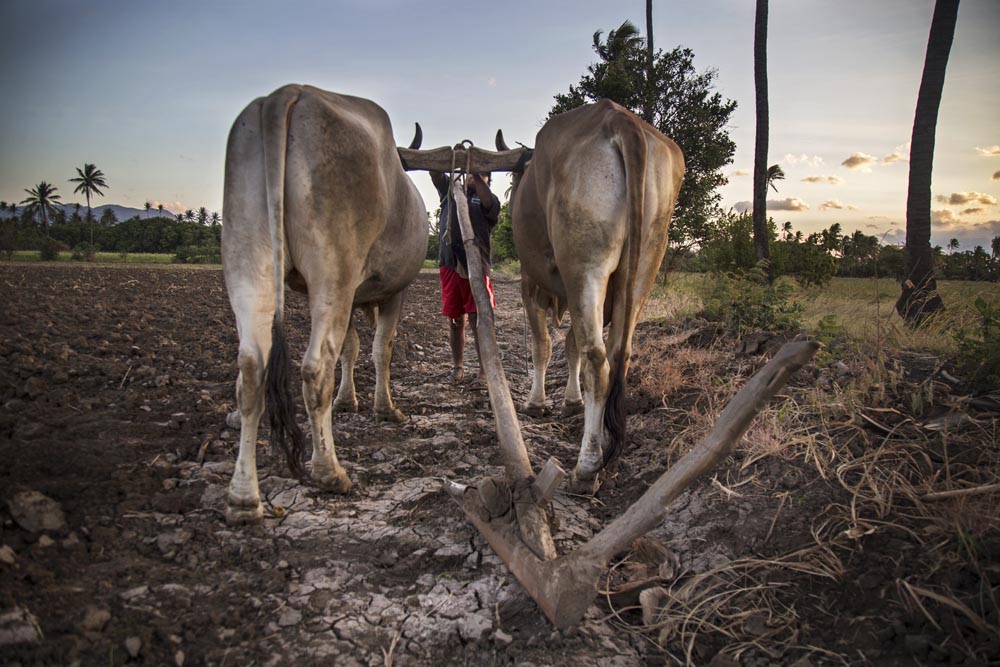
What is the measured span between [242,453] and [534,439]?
218cm

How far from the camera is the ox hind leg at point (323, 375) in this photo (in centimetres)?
308

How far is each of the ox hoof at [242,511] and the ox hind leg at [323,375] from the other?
0.43 metres

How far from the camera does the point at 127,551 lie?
238 centimetres

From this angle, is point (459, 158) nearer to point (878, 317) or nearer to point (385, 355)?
point (385, 355)

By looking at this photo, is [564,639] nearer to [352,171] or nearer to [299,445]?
[299,445]

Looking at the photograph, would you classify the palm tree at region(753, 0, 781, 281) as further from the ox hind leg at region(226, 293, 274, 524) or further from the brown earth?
the ox hind leg at region(226, 293, 274, 524)

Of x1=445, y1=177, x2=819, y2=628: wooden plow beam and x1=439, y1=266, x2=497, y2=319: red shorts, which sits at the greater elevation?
x1=439, y1=266, x2=497, y2=319: red shorts

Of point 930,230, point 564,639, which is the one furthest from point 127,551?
point 930,230

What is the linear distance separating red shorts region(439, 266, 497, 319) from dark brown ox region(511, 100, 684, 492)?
87.5 inches

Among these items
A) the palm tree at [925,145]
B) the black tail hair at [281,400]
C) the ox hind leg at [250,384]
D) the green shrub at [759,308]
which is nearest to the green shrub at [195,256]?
the green shrub at [759,308]

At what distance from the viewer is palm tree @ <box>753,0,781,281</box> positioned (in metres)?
11.4

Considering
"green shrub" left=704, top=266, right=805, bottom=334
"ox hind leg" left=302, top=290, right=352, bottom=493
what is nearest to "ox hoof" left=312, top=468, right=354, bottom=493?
"ox hind leg" left=302, top=290, right=352, bottom=493

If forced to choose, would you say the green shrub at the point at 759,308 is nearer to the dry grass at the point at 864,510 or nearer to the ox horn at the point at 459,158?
the dry grass at the point at 864,510

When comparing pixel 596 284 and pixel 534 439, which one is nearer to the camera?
pixel 596 284
